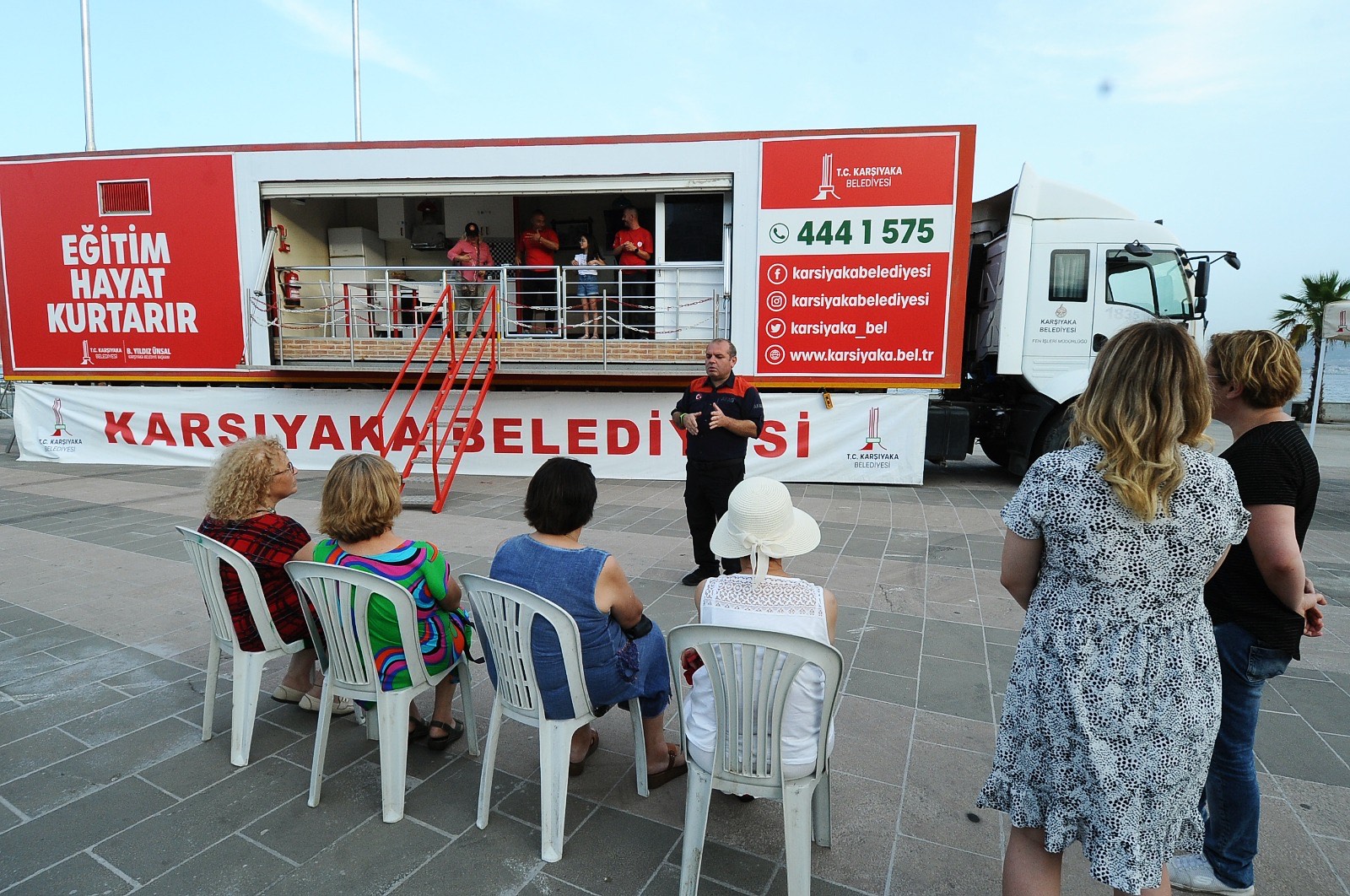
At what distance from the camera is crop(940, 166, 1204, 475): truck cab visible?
773cm

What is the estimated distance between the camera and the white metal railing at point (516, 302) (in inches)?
337

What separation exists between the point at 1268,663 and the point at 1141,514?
2.90 feet

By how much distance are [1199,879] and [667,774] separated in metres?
1.60

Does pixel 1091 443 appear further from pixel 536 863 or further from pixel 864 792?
pixel 536 863

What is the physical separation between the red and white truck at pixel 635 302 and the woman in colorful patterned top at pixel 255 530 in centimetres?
510

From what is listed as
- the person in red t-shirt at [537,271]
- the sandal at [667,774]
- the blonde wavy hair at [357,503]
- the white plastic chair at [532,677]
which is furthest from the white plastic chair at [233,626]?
the person in red t-shirt at [537,271]

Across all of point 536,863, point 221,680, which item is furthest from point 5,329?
point 536,863

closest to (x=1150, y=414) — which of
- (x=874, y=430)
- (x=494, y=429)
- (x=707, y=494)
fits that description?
(x=707, y=494)

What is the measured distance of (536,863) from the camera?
2061mm

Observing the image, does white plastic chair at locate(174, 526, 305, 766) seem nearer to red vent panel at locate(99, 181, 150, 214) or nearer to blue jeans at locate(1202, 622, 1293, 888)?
blue jeans at locate(1202, 622, 1293, 888)

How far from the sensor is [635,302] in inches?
373

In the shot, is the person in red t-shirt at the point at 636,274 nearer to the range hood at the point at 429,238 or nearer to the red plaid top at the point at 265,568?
the range hood at the point at 429,238

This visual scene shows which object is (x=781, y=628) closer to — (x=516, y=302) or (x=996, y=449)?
(x=996, y=449)

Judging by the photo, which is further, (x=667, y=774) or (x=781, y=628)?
(x=667, y=774)
